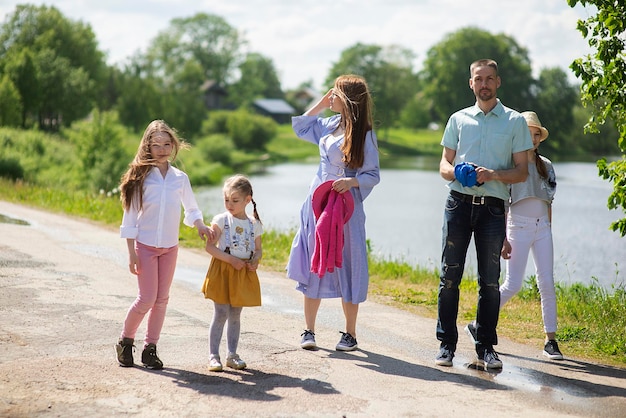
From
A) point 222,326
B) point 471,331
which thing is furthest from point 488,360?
point 222,326

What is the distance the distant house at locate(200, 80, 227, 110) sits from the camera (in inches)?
4232

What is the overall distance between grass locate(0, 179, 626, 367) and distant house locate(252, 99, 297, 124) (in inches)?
4248

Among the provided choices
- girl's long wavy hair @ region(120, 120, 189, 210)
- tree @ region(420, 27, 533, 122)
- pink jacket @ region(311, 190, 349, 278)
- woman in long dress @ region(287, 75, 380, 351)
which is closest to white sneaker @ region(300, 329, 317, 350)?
woman in long dress @ region(287, 75, 380, 351)

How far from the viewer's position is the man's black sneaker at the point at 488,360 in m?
6.08

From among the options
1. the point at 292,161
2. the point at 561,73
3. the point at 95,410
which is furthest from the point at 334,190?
the point at 561,73

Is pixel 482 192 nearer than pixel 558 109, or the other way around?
pixel 482 192

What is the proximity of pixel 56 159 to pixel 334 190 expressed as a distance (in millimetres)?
30221

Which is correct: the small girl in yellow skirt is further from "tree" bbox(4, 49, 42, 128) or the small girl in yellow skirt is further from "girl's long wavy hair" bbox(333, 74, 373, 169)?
"tree" bbox(4, 49, 42, 128)

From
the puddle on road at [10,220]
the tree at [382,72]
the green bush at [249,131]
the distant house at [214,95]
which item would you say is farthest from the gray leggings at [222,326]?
the distant house at [214,95]

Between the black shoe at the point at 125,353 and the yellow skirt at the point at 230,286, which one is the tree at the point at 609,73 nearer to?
the yellow skirt at the point at 230,286

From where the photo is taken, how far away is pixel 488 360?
20.1 feet

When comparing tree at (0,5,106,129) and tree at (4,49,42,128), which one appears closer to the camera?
tree at (4,49,42,128)

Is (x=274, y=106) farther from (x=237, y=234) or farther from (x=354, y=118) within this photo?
(x=237, y=234)

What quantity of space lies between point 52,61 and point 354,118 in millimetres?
47166
